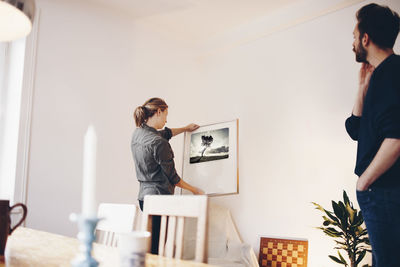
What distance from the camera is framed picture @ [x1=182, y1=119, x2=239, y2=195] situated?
3.20 m

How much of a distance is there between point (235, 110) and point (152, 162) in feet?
5.05

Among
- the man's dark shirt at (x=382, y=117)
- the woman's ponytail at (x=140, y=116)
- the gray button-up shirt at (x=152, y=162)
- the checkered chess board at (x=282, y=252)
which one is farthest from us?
the checkered chess board at (x=282, y=252)

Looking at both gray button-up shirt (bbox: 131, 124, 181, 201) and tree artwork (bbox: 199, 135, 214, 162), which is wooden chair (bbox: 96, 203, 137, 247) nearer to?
gray button-up shirt (bbox: 131, 124, 181, 201)

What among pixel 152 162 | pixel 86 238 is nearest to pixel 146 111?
pixel 152 162

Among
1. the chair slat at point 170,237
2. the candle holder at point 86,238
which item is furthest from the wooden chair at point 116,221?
the candle holder at point 86,238

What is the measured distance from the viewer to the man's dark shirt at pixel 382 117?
165cm

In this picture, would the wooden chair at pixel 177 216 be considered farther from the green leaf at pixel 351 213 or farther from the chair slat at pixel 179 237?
the green leaf at pixel 351 213

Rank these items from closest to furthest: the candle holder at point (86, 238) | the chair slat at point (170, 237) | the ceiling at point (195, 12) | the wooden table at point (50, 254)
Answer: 1. the candle holder at point (86, 238)
2. the wooden table at point (50, 254)
3. the chair slat at point (170, 237)
4. the ceiling at point (195, 12)

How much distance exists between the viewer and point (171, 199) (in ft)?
4.16

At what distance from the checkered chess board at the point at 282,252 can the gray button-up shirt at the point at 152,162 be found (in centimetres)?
113

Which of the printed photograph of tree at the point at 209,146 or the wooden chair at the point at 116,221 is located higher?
the printed photograph of tree at the point at 209,146

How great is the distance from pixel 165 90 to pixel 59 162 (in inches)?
57.9

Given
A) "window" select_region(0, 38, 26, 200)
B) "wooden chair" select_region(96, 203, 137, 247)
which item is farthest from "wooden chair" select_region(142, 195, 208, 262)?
"window" select_region(0, 38, 26, 200)

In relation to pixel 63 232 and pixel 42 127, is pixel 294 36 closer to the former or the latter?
pixel 42 127
